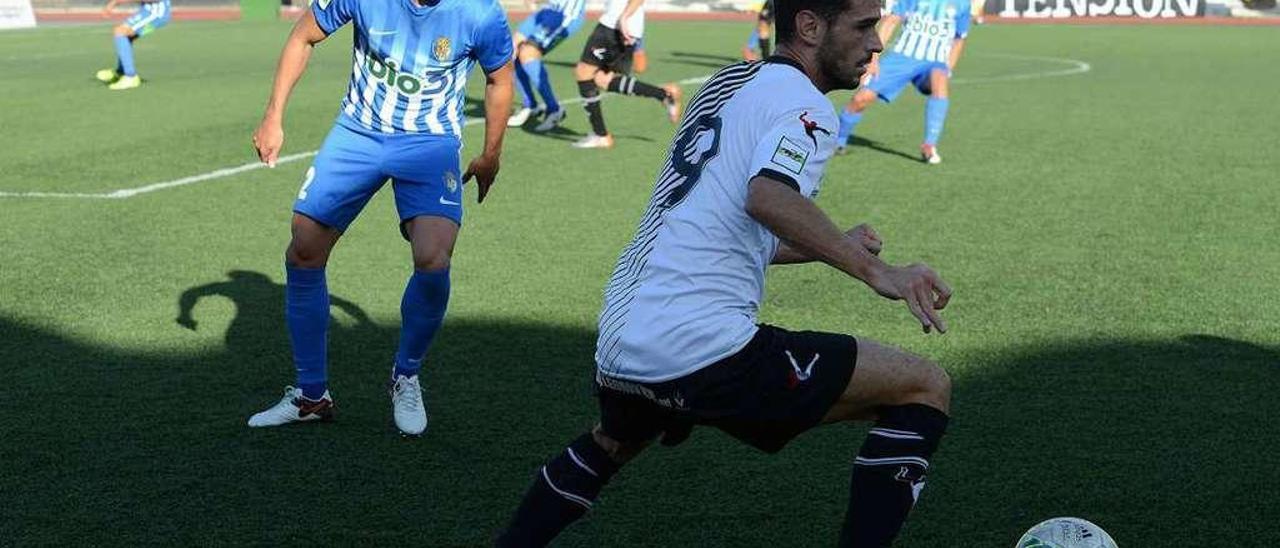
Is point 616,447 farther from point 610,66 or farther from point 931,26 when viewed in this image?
point 610,66

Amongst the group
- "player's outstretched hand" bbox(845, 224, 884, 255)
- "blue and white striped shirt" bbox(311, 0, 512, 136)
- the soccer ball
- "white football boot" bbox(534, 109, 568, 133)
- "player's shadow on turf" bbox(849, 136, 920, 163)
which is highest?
"player's outstretched hand" bbox(845, 224, 884, 255)

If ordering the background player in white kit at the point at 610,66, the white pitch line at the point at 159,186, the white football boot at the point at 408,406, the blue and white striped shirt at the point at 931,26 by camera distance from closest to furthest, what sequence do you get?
1. the white football boot at the point at 408,406
2. the white pitch line at the point at 159,186
3. the blue and white striped shirt at the point at 931,26
4. the background player in white kit at the point at 610,66

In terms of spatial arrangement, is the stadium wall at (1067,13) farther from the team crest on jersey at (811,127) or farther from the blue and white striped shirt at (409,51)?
the team crest on jersey at (811,127)

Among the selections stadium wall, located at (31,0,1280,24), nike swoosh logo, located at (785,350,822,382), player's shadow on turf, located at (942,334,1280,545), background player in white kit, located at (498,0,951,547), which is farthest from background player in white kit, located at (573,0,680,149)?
stadium wall, located at (31,0,1280,24)

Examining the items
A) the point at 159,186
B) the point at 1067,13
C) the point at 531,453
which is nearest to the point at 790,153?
the point at 531,453

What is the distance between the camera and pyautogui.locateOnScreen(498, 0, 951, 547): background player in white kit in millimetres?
3592

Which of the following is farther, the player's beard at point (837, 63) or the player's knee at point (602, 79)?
the player's knee at point (602, 79)

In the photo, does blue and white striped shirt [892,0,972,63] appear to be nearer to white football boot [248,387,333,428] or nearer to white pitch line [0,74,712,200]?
white pitch line [0,74,712,200]

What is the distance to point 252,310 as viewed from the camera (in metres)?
7.79

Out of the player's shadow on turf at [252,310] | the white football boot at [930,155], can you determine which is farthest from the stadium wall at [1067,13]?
the player's shadow on turf at [252,310]

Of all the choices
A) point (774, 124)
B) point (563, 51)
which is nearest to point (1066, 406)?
point (774, 124)

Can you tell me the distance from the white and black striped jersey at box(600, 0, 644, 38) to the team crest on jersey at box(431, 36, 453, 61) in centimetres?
829

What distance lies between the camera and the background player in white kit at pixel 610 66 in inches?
558

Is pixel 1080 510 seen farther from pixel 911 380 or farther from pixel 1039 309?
pixel 1039 309
